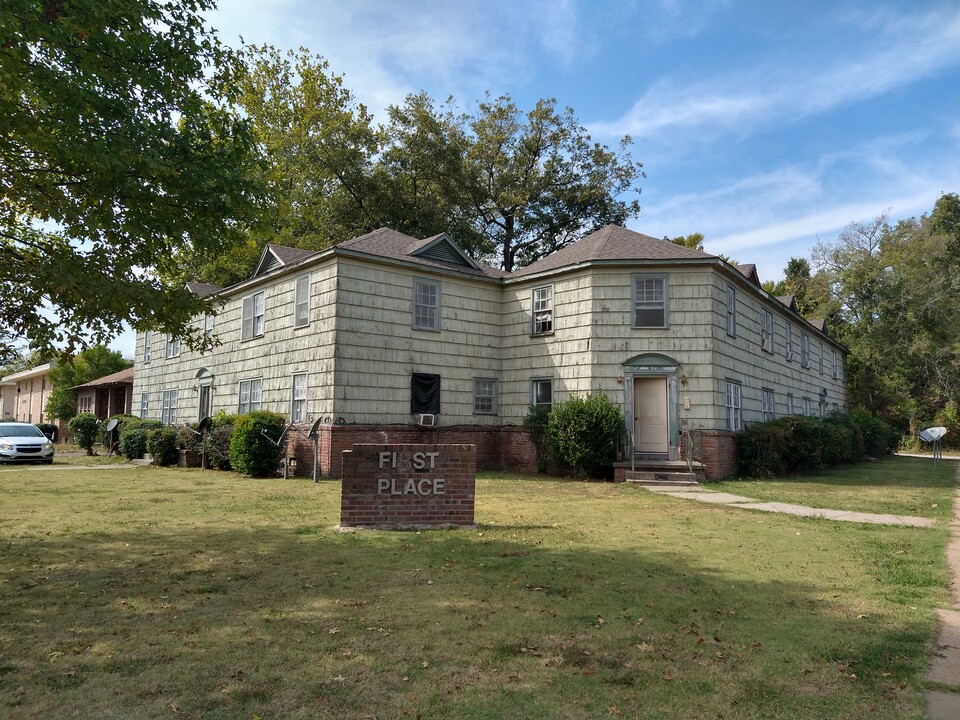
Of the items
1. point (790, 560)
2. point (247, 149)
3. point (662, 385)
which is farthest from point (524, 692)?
point (662, 385)

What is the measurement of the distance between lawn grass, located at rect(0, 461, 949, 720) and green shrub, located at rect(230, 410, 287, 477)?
7914 millimetres

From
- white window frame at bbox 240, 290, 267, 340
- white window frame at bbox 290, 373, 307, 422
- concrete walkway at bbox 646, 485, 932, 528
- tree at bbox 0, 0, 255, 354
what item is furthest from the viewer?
white window frame at bbox 240, 290, 267, 340

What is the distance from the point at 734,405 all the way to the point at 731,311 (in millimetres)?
2717

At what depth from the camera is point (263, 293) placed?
70.8 ft

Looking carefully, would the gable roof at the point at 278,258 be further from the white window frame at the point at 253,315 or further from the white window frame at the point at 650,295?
the white window frame at the point at 650,295

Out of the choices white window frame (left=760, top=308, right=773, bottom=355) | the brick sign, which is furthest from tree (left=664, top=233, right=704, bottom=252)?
the brick sign

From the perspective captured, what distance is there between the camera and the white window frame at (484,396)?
20.8m

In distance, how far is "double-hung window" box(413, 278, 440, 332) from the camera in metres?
19.5

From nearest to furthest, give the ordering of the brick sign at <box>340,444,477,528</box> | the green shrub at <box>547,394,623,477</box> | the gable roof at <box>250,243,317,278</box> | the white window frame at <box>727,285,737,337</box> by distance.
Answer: the brick sign at <box>340,444,477,528</box> → the green shrub at <box>547,394,623,477</box> → the white window frame at <box>727,285,737,337</box> → the gable roof at <box>250,243,317,278</box>

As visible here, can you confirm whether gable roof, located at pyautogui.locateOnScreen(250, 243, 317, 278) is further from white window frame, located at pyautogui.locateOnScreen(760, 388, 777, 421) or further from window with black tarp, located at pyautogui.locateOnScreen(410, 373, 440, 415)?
white window frame, located at pyautogui.locateOnScreen(760, 388, 777, 421)

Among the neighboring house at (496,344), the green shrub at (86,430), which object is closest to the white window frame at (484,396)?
the neighboring house at (496,344)

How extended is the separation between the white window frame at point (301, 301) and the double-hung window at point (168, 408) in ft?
34.3

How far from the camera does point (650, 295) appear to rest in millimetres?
18750

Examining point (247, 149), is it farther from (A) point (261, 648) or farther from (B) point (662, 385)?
(B) point (662, 385)
